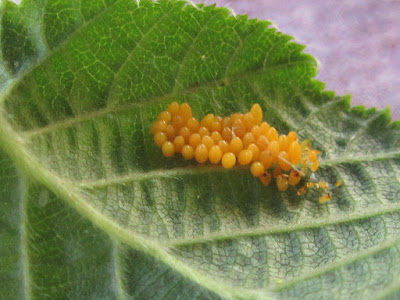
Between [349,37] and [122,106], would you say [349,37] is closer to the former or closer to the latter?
[349,37]

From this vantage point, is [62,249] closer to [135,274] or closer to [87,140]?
[135,274]

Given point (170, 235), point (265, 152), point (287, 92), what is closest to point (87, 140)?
point (170, 235)

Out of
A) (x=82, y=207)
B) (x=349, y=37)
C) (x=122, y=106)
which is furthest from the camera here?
(x=349, y=37)

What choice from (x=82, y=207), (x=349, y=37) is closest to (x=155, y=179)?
(x=82, y=207)


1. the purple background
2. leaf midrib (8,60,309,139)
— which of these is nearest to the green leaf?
leaf midrib (8,60,309,139)

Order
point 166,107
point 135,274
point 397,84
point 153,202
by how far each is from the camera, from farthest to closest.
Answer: point 397,84
point 166,107
point 153,202
point 135,274

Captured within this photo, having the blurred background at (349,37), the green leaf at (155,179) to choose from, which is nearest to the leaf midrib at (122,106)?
the green leaf at (155,179)
